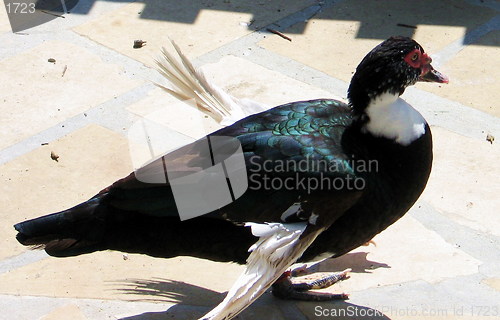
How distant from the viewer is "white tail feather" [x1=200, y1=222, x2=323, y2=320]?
2963 millimetres

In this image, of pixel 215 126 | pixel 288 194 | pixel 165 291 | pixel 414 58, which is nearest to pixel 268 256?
pixel 288 194

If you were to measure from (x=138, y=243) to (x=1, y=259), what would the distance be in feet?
2.32

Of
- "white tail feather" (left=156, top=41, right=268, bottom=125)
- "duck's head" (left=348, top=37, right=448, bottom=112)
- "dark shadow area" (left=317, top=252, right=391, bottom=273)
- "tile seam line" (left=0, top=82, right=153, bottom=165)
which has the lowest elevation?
"tile seam line" (left=0, top=82, right=153, bottom=165)

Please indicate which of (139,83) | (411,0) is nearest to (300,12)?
(411,0)

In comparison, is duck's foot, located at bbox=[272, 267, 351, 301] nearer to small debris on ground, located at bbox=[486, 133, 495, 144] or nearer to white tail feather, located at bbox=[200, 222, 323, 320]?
white tail feather, located at bbox=[200, 222, 323, 320]

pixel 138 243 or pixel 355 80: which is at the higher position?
pixel 355 80

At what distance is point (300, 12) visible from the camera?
5.22 meters

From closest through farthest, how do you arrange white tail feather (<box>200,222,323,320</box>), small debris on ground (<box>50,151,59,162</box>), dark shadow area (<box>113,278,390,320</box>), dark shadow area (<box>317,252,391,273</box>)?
1. white tail feather (<box>200,222,323,320</box>)
2. dark shadow area (<box>113,278,390,320</box>)
3. dark shadow area (<box>317,252,391,273</box>)
4. small debris on ground (<box>50,151,59,162</box>)

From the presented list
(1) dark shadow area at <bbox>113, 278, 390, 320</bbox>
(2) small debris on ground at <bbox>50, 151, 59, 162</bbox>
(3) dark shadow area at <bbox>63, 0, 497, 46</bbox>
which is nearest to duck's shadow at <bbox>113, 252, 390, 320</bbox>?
(1) dark shadow area at <bbox>113, 278, 390, 320</bbox>

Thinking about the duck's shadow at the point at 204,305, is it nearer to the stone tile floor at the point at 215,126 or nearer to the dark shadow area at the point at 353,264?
the stone tile floor at the point at 215,126

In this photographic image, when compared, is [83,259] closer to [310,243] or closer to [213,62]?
[310,243]

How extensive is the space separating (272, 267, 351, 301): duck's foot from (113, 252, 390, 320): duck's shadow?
0.06 feet

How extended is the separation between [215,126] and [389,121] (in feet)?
4.28

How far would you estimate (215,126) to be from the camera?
4270 millimetres
